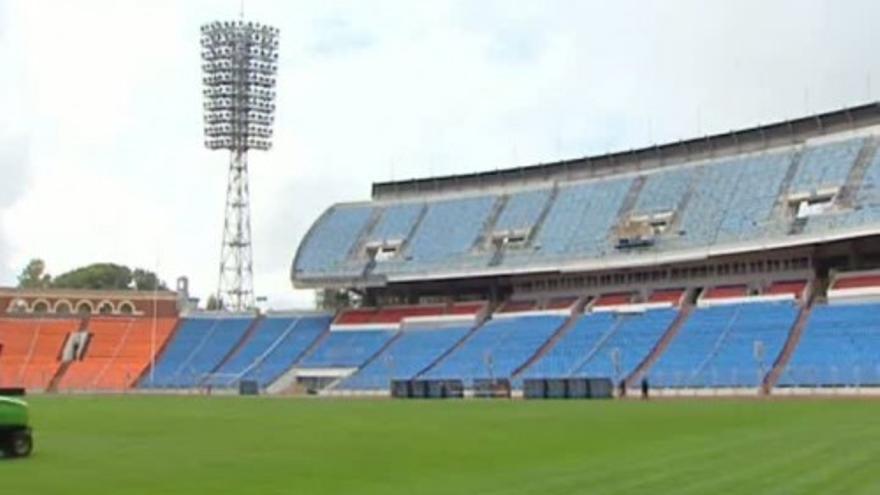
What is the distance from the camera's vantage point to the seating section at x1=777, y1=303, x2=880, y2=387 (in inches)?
2213

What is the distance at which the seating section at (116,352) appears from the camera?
90.4 meters

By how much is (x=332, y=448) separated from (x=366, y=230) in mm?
72130

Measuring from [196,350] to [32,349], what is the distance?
12841 mm

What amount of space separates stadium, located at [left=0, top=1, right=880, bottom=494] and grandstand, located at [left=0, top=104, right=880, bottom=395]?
21 cm

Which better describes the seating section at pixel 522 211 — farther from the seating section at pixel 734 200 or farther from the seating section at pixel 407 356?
the seating section at pixel 734 200

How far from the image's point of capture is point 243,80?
9519 centimetres

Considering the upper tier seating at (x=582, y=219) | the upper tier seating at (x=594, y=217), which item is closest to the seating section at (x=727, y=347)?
the upper tier seating at (x=594, y=217)

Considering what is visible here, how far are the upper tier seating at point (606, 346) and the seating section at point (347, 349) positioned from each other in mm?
16026

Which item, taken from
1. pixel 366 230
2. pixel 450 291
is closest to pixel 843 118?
pixel 450 291

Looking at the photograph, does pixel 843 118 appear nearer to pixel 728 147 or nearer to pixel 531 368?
pixel 728 147

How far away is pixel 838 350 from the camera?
58938mm

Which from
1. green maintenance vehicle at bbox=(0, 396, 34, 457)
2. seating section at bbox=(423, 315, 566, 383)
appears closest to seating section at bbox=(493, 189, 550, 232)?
seating section at bbox=(423, 315, 566, 383)

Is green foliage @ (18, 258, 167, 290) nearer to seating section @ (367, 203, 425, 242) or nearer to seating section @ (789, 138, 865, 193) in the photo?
seating section @ (367, 203, 425, 242)

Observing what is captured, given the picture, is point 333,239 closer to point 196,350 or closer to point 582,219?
point 196,350
